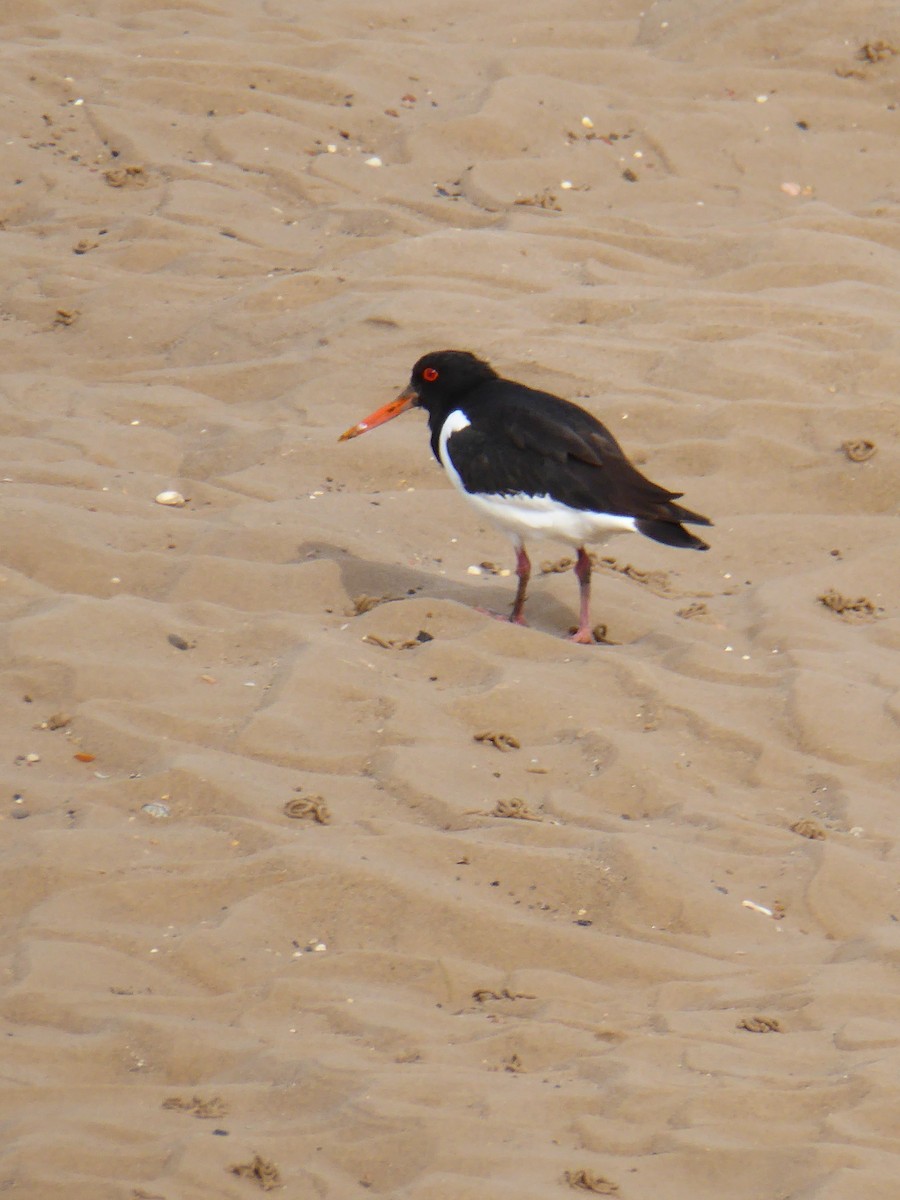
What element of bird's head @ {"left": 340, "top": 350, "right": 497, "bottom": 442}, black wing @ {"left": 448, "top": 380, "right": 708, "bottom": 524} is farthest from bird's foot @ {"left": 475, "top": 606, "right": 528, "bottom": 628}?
bird's head @ {"left": 340, "top": 350, "right": 497, "bottom": 442}

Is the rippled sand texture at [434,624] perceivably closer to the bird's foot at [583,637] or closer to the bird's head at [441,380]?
the bird's foot at [583,637]

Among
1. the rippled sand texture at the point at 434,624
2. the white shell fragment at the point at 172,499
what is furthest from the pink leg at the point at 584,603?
the white shell fragment at the point at 172,499

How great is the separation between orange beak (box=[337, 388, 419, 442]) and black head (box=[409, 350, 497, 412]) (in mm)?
109

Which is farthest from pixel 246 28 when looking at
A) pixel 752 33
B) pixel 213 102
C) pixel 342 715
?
pixel 342 715

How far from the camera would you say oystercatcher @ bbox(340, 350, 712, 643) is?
18.5ft

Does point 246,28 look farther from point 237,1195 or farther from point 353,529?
point 237,1195

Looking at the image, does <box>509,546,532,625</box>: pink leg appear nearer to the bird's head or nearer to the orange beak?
the bird's head

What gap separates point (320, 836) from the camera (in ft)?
13.8

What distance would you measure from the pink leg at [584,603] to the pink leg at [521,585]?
7.8 inches

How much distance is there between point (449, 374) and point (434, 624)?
127cm

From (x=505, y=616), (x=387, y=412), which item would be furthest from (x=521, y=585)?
(x=387, y=412)

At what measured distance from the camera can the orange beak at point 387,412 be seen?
259 inches

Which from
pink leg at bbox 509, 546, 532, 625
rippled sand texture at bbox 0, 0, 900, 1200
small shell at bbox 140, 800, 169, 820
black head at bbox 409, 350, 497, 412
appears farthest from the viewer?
black head at bbox 409, 350, 497, 412

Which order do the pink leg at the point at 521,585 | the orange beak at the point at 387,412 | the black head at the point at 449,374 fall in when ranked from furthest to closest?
the orange beak at the point at 387,412 → the black head at the point at 449,374 → the pink leg at the point at 521,585
